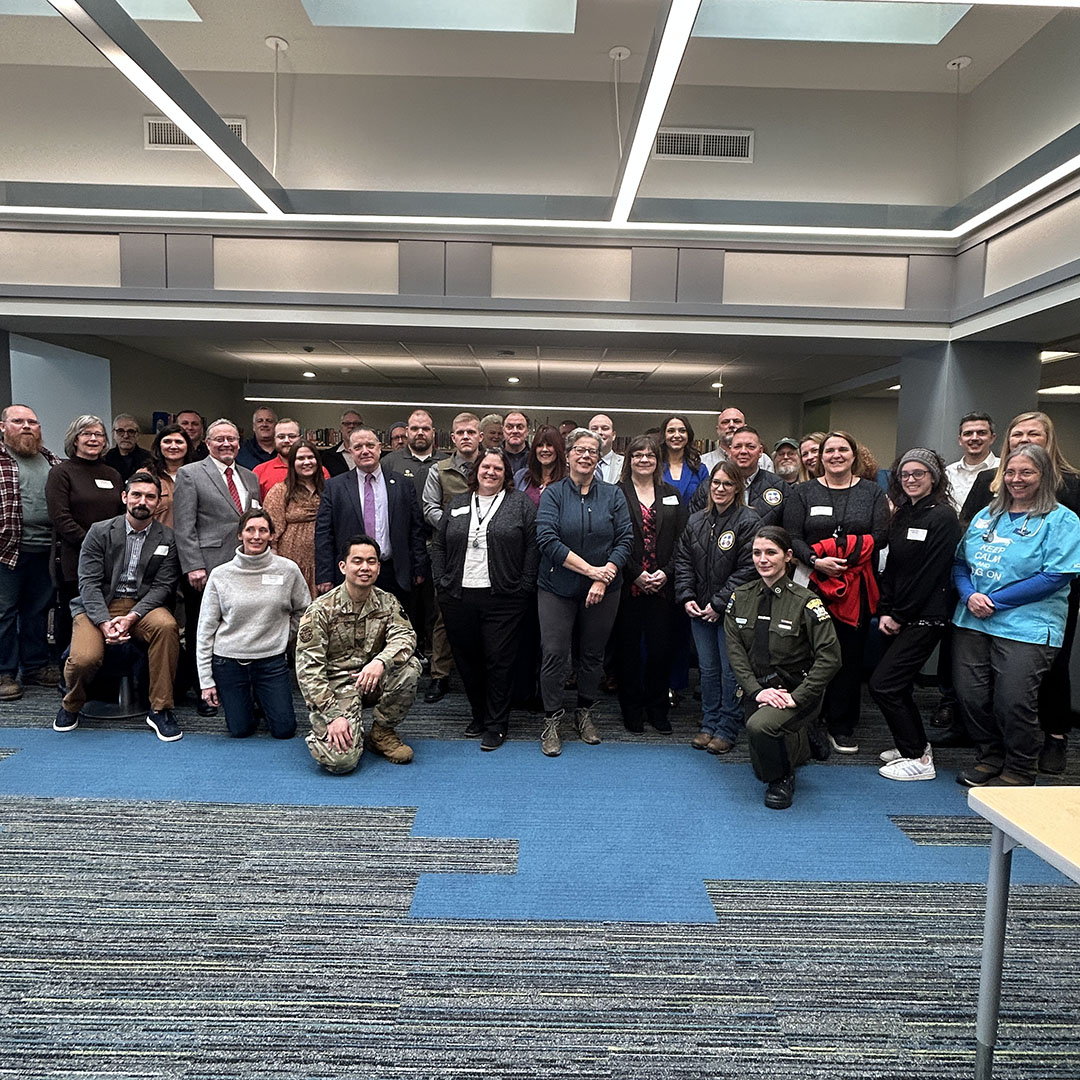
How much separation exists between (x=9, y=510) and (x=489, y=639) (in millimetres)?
2828

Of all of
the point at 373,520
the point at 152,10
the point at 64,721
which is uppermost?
the point at 152,10

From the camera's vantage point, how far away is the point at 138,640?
3.65 meters

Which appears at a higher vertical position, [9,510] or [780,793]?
[9,510]

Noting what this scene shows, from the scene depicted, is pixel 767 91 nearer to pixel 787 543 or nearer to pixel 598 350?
pixel 598 350

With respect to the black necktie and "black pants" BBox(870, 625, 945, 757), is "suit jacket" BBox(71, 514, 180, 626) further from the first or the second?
"black pants" BBox(870, 625, 945, 757)

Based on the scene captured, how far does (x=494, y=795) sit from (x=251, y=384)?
7.29 metres

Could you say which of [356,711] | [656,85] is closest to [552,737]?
[356,711]

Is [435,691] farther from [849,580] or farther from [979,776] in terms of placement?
[979,776]

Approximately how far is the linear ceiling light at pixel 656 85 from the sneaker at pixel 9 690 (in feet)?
14.4

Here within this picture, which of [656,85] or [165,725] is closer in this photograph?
[656,85]

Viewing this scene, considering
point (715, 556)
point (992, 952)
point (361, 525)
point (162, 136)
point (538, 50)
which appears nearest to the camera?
point (992, 952)

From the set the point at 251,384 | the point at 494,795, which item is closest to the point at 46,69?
the point at 251,384

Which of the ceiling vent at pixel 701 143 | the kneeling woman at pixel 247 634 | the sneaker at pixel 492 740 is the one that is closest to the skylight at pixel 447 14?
the ceiling vent at pixel 701 143

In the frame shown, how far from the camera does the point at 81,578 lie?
11.9 ft
